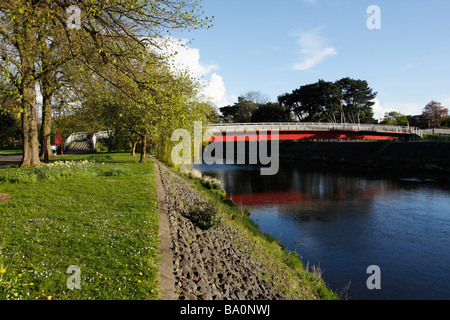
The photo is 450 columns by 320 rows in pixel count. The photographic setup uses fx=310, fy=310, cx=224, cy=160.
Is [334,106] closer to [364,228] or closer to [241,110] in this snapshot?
[241,110]

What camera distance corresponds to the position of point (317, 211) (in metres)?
23.8

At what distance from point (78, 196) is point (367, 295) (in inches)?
465

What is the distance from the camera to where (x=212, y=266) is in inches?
356

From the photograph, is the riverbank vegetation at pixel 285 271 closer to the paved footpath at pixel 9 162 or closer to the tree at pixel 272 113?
the paved footpath at pixel 9 162

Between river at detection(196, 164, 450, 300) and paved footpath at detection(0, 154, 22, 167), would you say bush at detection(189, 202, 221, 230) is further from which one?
paved footpath at detection(0, 154, 22, 167)

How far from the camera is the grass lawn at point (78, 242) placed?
Result: 5.80 meters

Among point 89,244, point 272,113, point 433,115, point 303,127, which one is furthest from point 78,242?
point 433,115

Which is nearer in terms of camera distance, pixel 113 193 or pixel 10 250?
pixel 10 250

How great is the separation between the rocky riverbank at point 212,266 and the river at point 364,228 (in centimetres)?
398

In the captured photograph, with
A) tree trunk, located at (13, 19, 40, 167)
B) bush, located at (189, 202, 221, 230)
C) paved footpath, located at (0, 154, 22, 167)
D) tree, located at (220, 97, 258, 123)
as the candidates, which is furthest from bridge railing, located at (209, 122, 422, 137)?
tree, located at (220, 97, 258, 123)

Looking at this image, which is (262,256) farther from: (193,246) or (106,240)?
(106,240)

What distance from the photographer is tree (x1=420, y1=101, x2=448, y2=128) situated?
288 feet
